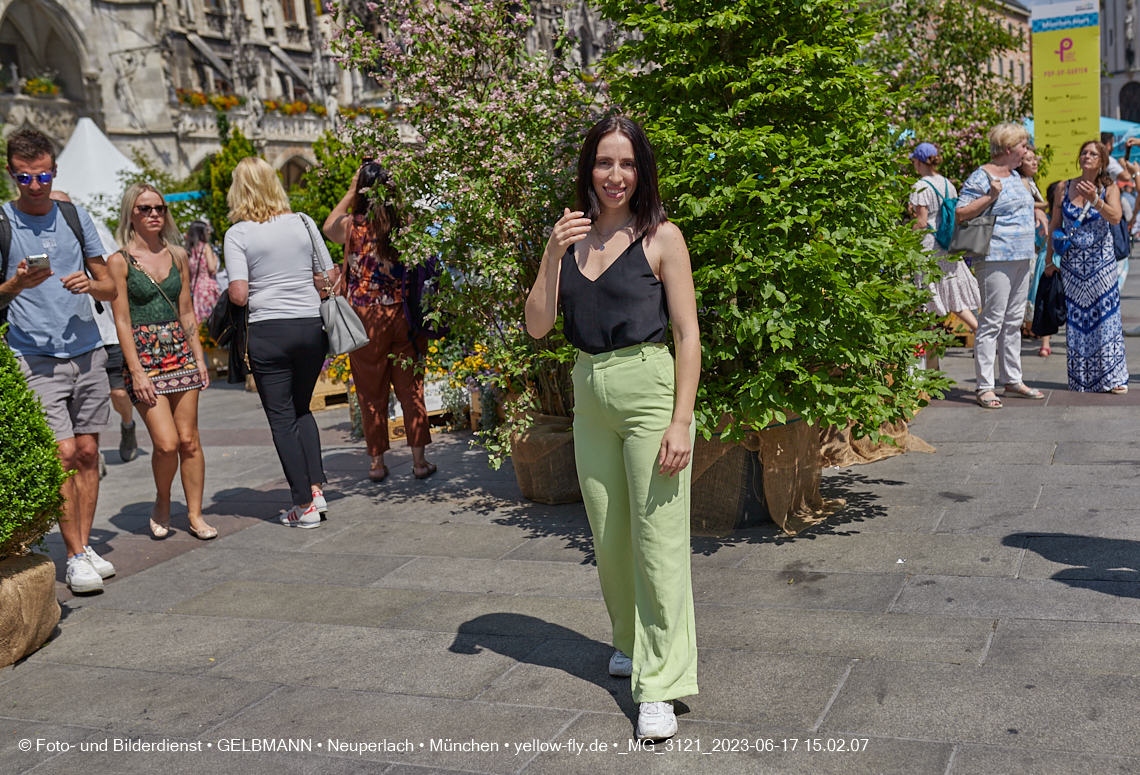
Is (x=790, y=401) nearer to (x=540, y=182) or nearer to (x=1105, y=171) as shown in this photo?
(x=540, y=182)

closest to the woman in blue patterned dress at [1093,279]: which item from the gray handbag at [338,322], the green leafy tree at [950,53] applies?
the green leafy tree at [950,53]

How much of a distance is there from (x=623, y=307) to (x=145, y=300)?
365 centimetres

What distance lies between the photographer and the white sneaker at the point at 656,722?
3.13 metres

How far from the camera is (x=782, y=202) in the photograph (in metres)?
4.63

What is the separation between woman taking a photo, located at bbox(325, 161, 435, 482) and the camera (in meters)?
6.80

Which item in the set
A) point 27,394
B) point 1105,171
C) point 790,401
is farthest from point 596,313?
point 1105,171

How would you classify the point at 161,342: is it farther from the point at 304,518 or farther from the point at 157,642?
the point at 157,642

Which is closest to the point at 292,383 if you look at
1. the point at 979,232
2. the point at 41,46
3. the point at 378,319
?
the point at 378,319

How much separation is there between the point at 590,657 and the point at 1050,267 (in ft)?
21.4

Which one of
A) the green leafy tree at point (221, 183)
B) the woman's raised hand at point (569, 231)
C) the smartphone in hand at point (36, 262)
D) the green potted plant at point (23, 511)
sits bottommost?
the green potted plant at point (23, 511)

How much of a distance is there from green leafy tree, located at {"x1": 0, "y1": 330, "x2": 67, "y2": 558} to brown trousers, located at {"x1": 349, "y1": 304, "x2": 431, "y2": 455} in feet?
8.72

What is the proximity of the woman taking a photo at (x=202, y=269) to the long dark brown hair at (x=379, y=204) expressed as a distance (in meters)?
5.75

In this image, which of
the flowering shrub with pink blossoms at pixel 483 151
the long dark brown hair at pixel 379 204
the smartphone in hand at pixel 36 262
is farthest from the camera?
the long dark brown hair at pixel 379 204

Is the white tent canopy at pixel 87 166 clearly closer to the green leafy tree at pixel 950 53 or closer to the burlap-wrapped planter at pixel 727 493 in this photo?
the green leafy tree at pixel 950 53
